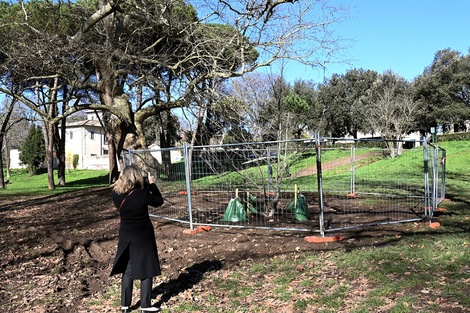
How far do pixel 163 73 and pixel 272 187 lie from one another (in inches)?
265

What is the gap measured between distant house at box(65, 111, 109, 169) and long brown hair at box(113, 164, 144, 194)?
48563mm

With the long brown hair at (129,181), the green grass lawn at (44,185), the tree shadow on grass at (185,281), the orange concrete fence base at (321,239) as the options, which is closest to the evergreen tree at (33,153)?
the green grass lawn at (44,185)

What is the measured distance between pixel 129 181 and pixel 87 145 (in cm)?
5526

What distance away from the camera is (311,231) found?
21.9 ft

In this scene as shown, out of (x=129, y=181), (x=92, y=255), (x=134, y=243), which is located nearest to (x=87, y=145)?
(x=92, y=255)

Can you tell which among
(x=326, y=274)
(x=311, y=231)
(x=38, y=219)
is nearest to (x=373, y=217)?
(x=311, y=231)

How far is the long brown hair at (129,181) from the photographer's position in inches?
164

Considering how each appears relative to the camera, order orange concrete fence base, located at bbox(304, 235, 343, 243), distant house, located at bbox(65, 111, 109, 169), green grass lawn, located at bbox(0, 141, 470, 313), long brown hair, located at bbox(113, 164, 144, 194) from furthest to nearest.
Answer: distant house, located at bbox(65, 111, 109, 169) < orange concrete fence base, located at bbox(304, 235, 343, 243) < long brown hair, located at bbox(113, 164, 144, 194) < green grass lawn, located at bbox(0, 141, 470, 313)

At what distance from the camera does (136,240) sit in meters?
4.11

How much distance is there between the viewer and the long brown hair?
4.17 meters

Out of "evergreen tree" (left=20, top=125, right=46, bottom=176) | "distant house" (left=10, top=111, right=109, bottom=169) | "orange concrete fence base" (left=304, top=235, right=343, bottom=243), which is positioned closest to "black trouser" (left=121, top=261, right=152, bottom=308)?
"orange concrete fence base" (left=304, top=235, right=343, bottom=243)

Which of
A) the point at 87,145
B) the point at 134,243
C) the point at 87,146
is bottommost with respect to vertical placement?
the point at 134,243

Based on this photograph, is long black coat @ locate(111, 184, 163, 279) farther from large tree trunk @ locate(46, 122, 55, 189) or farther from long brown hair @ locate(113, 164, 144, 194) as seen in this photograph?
large tree trunk @ locate(46, 122, 55, 189)

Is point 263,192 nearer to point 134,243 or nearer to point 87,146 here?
point 134,243
